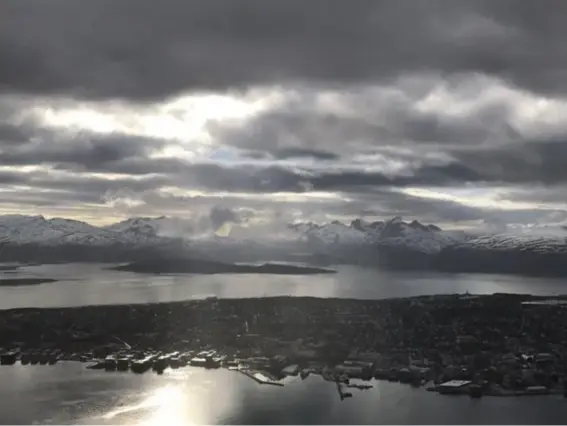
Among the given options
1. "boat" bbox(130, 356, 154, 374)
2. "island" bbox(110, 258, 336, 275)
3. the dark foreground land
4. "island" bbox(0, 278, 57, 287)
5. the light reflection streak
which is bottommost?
the light reflection streak

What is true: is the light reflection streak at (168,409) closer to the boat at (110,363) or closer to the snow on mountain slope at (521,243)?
the boat at (110,363)

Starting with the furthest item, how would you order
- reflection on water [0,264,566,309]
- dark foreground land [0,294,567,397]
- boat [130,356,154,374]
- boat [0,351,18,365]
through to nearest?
reflection on water [0,264,566,309] < boat [0,351,18,365] < boat [130,356,154,374] < dark foreground land [0,294,567,397]

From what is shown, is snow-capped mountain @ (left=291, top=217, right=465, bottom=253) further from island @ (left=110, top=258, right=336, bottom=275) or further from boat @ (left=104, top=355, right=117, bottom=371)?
boat @ (left=104, top=355, right=117, bottom=371)

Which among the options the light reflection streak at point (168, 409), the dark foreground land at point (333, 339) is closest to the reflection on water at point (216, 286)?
the dark foreground land at point (333, 339)

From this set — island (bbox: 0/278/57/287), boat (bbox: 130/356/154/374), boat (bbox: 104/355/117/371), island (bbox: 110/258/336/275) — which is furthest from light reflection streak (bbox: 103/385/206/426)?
island (bbox: 110/258/336/275)

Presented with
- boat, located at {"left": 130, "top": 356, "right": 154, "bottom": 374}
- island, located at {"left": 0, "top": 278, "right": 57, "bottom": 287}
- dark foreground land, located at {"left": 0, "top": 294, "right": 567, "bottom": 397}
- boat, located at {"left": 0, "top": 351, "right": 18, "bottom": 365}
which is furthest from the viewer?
island, located at {"left": 0, "top": 278, "right": 57, "bottom": 287}

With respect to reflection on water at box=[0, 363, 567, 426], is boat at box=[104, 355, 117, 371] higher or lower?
higher

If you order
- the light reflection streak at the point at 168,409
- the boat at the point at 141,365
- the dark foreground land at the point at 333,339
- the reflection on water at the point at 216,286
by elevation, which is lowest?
the light reflection streak at the point at 168,409

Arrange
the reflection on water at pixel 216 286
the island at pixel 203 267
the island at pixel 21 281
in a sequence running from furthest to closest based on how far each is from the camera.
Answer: the island at pixel 203 267
the island at pixel 21 281
the reflection on water at pixel 216 286
